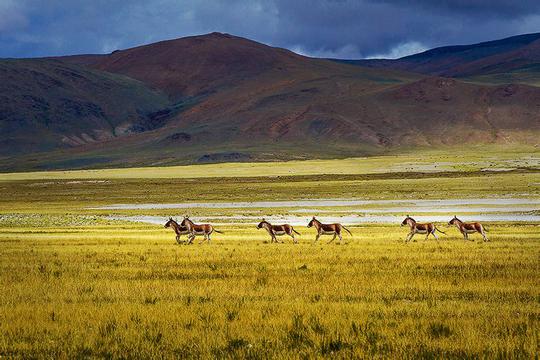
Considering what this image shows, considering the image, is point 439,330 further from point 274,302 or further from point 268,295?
point 268,295

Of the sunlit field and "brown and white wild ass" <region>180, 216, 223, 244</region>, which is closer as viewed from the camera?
the sunlit field

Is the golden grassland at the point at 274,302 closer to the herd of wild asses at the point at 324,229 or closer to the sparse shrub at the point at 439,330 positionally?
the sparse shrub at the point at 439,330

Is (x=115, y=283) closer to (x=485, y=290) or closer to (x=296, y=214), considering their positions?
(x=485, y=290)

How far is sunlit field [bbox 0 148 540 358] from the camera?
11.2 metres

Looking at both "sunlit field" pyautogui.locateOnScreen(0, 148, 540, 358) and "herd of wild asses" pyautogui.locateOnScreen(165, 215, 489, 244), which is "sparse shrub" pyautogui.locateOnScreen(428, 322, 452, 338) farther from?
"herd of wild asses" pyautogui.locateOnScreen(165, 215, 489, 244)

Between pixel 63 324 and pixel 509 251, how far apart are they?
16364 millimetres

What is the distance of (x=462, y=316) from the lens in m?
13.2

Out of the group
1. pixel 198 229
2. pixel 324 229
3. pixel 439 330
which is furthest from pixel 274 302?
pixel 198 229

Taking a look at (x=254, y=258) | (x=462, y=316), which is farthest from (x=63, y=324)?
(x=254, y=258)

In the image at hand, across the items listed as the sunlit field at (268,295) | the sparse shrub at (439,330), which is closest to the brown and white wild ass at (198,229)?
the sunlit field at (268,295)

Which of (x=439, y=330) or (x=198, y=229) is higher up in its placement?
(x=198, y=229)

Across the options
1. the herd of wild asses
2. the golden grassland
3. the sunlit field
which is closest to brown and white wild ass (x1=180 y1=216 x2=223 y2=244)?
the herd of wild asses

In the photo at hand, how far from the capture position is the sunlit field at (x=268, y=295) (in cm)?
1123

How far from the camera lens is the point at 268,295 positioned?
1602 centimetres
